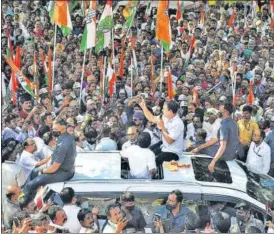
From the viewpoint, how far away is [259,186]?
6230mm

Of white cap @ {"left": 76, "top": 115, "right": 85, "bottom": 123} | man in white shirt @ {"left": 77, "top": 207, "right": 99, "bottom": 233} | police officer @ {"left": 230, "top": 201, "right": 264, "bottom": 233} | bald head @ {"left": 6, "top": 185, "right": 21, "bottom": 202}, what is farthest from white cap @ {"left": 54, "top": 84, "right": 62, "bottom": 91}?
police officer @ {"left": 230, "top": 201, "right": 264, "bottom": 233}

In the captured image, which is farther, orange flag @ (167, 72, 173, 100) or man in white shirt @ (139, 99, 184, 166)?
orange flag @ (167, 72, 173, 100)

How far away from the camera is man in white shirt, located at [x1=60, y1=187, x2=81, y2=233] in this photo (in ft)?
19.7

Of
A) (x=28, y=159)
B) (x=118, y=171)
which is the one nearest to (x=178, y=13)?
(x=118, y=171)

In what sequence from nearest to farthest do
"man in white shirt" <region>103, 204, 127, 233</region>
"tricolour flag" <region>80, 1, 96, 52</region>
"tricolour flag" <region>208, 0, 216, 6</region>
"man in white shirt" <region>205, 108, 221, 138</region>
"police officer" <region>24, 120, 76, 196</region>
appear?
"man in white shirt" <region>103, 204, 127, 233</region>
"police officer" <region>24, 120, 76, 196</region>
"man in white shirt" <region>205, 108, 221, 138</region>
"tricolour flag" <region>80, 1, 96, 52</region>
"tricolour flag" <region>208, 0, 216, 6</region>

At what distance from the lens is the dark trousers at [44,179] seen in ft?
20.2

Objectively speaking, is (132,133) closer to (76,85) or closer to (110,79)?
(110,79)

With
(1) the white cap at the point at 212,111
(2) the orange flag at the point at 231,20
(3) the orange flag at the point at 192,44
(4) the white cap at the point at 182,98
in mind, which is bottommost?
(1) the white cap at the point at 212,111

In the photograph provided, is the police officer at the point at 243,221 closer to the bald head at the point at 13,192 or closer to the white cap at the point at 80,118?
the white cap at the point at 80,118

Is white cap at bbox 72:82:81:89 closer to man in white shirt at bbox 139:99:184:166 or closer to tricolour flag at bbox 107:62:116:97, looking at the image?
tricolour flag at bbox 107:62:116:97

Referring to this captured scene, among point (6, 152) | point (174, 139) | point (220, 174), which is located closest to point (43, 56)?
point (6, 152)

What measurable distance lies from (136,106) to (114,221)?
3.36ft

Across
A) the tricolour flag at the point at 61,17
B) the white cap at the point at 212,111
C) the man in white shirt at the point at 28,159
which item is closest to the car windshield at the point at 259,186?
the white cap at the point at 212,111

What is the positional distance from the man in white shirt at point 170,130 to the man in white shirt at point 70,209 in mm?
767
